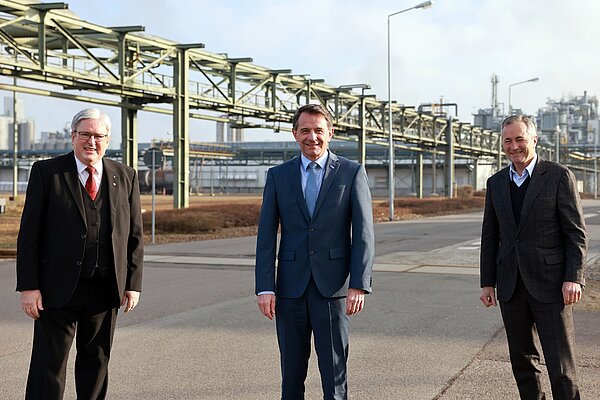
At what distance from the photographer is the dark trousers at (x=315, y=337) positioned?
4.48 meters

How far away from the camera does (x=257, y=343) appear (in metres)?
7.80

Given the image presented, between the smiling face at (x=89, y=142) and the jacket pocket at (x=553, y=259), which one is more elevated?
the smiling face at (x=89, y=142)

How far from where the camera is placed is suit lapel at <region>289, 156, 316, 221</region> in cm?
452

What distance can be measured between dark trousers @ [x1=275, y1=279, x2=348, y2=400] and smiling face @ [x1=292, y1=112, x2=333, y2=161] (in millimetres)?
779

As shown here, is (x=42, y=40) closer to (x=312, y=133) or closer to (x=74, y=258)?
(x=74, y=258)

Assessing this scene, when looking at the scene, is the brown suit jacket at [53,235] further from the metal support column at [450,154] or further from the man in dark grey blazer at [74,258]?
the metal support column at [450,154]

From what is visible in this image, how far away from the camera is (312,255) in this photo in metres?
4.45

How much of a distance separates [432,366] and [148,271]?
906 centimetres

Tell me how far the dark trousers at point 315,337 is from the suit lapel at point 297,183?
0.44 meters

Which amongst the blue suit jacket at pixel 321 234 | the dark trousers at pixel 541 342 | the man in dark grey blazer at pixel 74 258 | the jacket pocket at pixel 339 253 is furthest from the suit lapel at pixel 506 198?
the man in dark grey blazer at pixel 74 258

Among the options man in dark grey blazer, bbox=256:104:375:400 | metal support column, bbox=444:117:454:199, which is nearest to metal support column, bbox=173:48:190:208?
man in dark grey blazer, bbox=256:104:375:400

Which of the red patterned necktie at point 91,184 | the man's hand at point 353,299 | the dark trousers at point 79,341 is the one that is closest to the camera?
the man's hand at point 353,299

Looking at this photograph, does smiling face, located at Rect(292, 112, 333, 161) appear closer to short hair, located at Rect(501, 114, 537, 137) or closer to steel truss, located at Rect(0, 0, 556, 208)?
short hair, located at Rect(501, 114, 537, 137)

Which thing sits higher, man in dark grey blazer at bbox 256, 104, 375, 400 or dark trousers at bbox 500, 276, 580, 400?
man in dark grey blazer at bbox 256, 104, 375, 400
